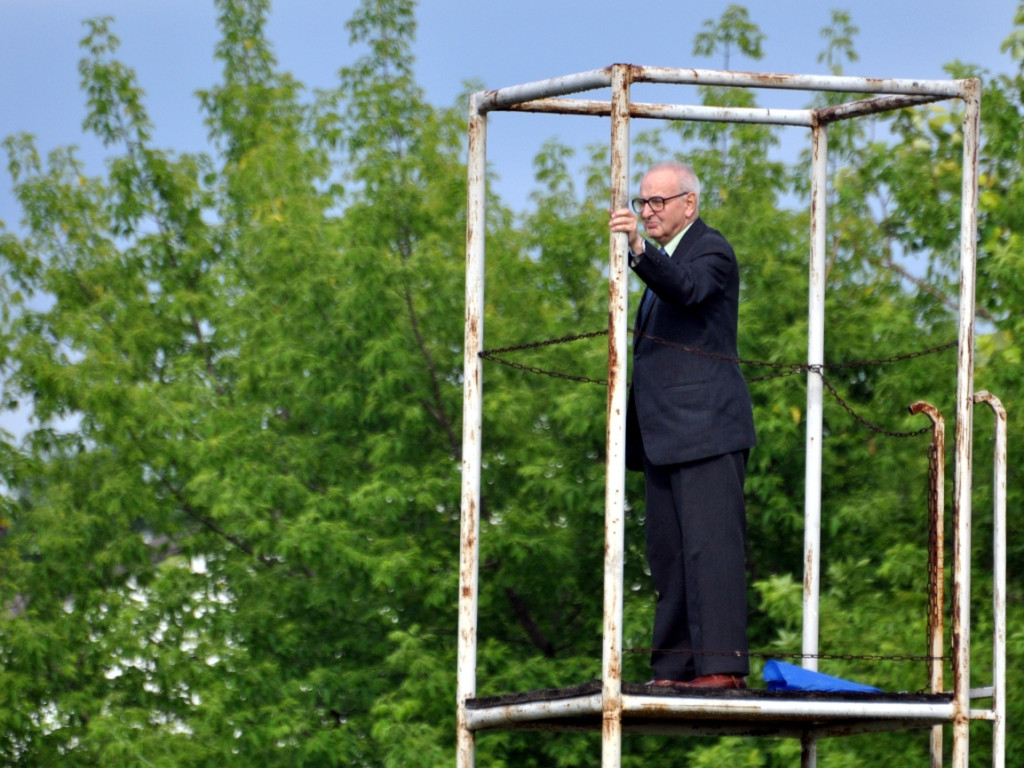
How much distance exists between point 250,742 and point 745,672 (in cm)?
823

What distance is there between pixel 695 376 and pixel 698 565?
1.79 feet

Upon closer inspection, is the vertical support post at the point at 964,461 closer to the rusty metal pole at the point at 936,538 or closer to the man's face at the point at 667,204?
the rusty metal pole at the point at 936,538

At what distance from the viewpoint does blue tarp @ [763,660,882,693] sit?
→ 18.3 ft

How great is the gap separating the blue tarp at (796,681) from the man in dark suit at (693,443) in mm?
87

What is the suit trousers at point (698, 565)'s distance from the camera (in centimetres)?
570

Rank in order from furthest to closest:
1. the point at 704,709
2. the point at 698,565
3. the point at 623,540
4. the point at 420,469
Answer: the point at 420,469, the point at 698,565, the point at 623,540, the point at 704,709

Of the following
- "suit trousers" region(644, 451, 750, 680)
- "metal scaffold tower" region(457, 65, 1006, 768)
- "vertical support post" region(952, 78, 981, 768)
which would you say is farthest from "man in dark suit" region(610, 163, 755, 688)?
"vertical support post" region(952, 78, 981, 768)

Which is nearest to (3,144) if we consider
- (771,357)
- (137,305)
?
(137,305)

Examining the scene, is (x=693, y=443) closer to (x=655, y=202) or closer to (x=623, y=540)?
(x=623, y=540)

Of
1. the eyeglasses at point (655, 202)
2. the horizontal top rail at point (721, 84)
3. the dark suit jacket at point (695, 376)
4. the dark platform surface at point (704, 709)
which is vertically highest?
the horizontal top rail at point (721, 84)

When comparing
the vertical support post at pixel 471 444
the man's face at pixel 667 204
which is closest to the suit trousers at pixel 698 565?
the vertical support post at pixel 471 444

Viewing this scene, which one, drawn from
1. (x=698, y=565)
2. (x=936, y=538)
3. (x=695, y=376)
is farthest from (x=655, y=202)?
(x=936, y=538)

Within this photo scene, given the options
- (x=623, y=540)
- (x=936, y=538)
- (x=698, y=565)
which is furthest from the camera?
(x=936, y=538)

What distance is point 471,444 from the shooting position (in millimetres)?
6027
